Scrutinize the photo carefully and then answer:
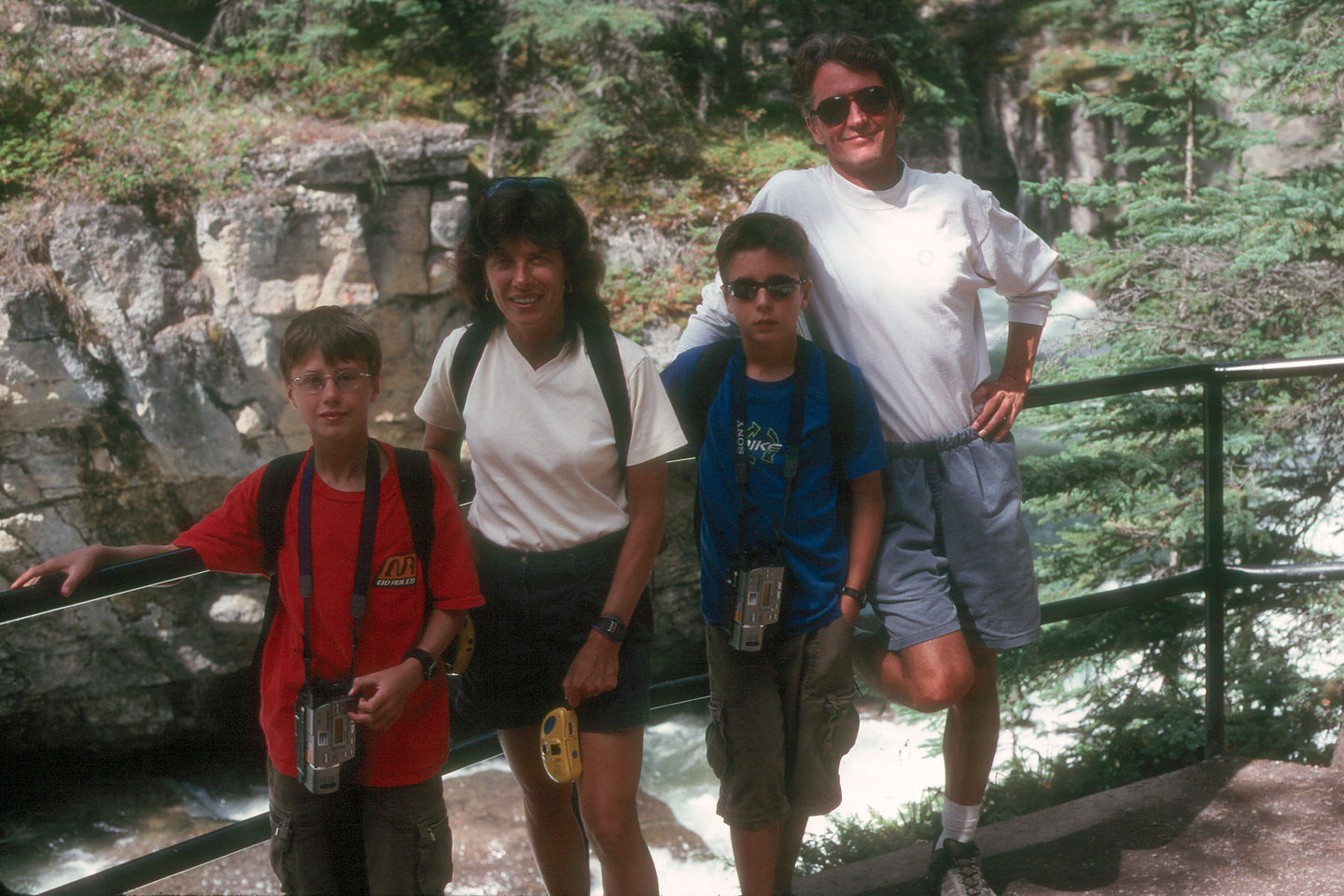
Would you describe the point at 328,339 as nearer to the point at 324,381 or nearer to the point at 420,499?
the point at 324,381

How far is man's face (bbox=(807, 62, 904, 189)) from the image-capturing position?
220 cm

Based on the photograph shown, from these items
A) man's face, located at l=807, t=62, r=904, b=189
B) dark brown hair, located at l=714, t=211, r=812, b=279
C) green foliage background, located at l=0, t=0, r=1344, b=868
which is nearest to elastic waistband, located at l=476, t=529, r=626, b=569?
dark brown hair, located at l=714, t=211, r=812, b=279

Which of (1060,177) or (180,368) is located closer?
(1060,177)

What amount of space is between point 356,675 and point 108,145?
13637 millimetres

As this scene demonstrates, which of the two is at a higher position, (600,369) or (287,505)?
(600,369)

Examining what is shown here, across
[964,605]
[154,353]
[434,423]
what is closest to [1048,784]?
[964,605]

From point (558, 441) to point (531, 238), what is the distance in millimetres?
365

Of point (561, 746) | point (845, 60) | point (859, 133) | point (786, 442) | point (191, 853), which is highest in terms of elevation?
point (845, 60)

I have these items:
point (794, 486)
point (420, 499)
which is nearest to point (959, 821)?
point (794, 486)

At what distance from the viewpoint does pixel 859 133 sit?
7.25 feet

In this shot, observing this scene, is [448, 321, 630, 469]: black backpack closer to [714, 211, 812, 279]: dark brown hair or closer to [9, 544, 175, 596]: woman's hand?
[714, 211, 812, 279]: dark brown hair

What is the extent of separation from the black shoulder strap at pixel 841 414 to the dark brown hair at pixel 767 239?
0.69 ft

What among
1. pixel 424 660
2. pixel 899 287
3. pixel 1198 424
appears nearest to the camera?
pixel 424 660

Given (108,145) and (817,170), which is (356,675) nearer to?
(817,170)
